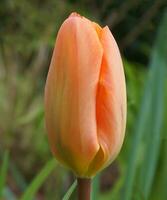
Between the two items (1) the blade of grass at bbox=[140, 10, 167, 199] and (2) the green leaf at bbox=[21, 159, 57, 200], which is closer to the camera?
(2) the green leaf at bbox=[21, 159, 57, 200]

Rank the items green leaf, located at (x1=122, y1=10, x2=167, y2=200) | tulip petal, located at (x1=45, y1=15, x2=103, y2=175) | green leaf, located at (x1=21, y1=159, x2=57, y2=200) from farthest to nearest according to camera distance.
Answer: green leaf, located at (x1=122, y1=10, x2=167, y2=200)
green leaf, located at (x1=21, y1=159, x2=57, y2=200)
tulip petal, located at (x1=45, y1=15, x2=103, y2=175)

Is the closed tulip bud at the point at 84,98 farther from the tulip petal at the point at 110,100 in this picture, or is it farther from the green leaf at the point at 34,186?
the green leaf at the point at 34,186

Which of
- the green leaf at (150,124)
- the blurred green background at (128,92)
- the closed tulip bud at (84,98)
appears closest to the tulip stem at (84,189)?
the closed tulip bud at (84,98)

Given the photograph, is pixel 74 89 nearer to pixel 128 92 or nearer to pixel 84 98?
pixel 84 98

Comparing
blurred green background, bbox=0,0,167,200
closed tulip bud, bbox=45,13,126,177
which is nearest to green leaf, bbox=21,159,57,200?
blurred green background, bbox=0,0,167,200

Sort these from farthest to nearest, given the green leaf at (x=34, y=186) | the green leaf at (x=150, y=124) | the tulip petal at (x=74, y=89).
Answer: the green leaf at (x=150, y=124), the green leaf at (x=34, y=186), the tulip petal at (x=74, y=89)

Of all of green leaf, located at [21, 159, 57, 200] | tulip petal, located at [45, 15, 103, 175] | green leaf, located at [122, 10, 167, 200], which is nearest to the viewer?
tulip petal, located at [45, 15, 103, 175]

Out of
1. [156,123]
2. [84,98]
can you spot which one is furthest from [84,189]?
[156,123]

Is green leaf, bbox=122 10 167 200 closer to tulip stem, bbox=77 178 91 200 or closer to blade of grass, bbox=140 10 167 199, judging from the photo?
blade of grass, bbox=140 10 167 199

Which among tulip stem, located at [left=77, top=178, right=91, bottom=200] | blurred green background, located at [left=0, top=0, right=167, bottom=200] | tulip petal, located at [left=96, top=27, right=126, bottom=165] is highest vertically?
tulip petal, located at [left=96, top=27, right=126, bottom=165]
